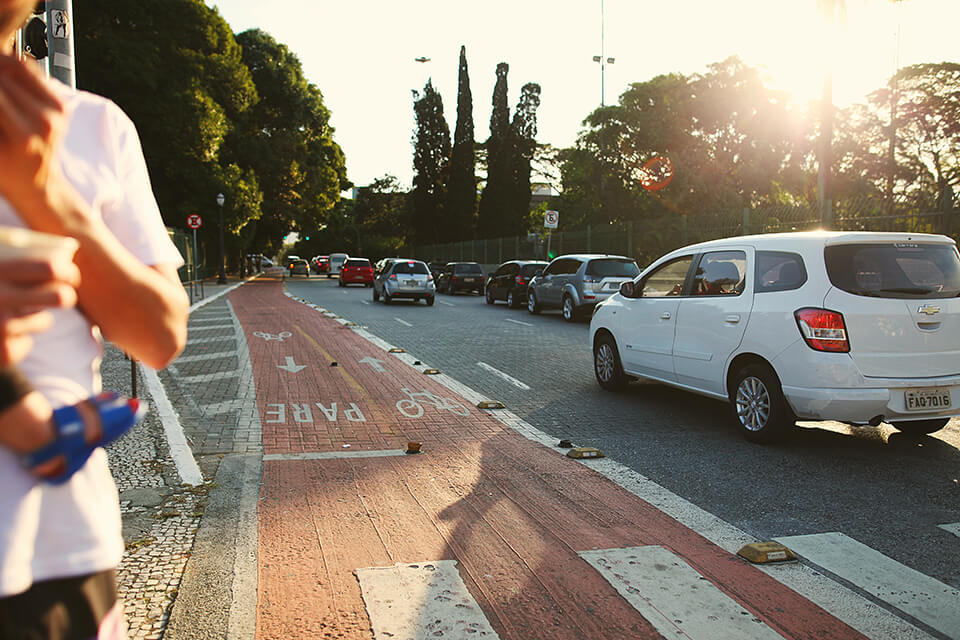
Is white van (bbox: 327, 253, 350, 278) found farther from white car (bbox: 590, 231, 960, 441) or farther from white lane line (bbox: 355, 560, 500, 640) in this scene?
white lane line (bbox: 355, 560, 500, 640)

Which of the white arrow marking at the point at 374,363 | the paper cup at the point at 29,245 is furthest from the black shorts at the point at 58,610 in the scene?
the white arrow marking at the point at 374,363

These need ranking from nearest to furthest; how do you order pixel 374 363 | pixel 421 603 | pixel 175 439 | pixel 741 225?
pixel 421 603, pixel 175 439, pixel 374 363, pixel 741 225

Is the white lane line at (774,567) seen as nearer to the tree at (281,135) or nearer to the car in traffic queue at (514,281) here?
the car in traffic queue at (514,281)

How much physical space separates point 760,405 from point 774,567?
2.79 meters

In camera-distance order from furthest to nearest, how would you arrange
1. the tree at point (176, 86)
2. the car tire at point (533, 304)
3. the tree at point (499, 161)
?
the tree at point (499, 161) → the tree at point (176, 86) → the car tire at point (533, 304)

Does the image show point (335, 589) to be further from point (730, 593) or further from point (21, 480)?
point (21, 480)

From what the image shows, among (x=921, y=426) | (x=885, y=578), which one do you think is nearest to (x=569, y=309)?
(x=921, y=426)

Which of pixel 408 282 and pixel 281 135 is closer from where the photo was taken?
pixel 408 282

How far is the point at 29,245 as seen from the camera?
1.09m

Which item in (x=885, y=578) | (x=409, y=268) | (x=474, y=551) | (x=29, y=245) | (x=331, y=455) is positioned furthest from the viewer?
(x=409, y=268)

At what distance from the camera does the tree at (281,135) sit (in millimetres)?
41219

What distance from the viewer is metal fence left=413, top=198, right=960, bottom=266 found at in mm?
14836

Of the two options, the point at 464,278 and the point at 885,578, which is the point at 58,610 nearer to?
the point at 885,578

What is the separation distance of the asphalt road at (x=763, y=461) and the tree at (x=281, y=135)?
32887 millimetres
